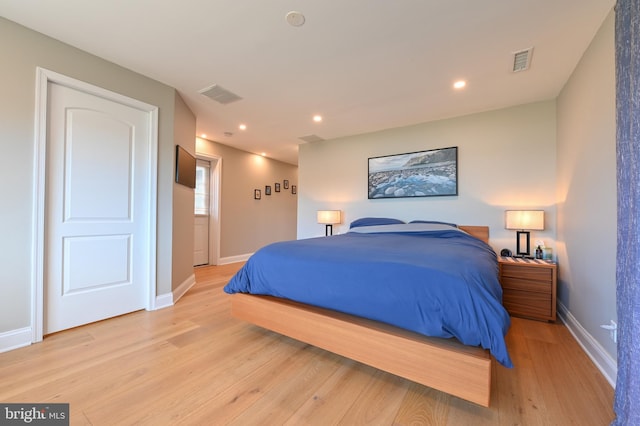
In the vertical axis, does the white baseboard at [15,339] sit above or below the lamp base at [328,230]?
below

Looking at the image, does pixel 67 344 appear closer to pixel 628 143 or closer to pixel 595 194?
pixel 628 143

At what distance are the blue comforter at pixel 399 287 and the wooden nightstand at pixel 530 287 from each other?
1222 mm

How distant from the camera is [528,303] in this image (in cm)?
238

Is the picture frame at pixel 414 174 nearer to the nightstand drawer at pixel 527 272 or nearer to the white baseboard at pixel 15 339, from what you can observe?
the nightstand drawer at pixel 527 272

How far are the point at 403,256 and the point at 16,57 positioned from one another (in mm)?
3021

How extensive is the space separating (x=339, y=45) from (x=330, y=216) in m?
2.48

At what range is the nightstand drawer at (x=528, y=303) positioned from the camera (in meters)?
2.31

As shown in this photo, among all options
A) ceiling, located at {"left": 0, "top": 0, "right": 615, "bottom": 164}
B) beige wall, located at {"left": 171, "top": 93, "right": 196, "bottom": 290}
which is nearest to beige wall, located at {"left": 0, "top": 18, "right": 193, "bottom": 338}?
ceiling, located at {"left": 0, "top": 0, "right": 615, "bottom": 164}

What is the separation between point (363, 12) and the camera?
1.63m

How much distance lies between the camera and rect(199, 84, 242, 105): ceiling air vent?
8.64 ft

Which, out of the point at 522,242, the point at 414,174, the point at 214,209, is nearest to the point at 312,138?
the point at 414,174

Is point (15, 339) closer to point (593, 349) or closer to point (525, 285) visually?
point (593, 349)

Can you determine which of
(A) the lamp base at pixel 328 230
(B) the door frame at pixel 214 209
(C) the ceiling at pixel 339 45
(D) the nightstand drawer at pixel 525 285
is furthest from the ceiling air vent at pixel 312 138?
(D) the nightstand drawer at pixel 525 285

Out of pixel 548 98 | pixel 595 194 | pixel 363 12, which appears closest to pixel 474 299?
pixel 595 194
